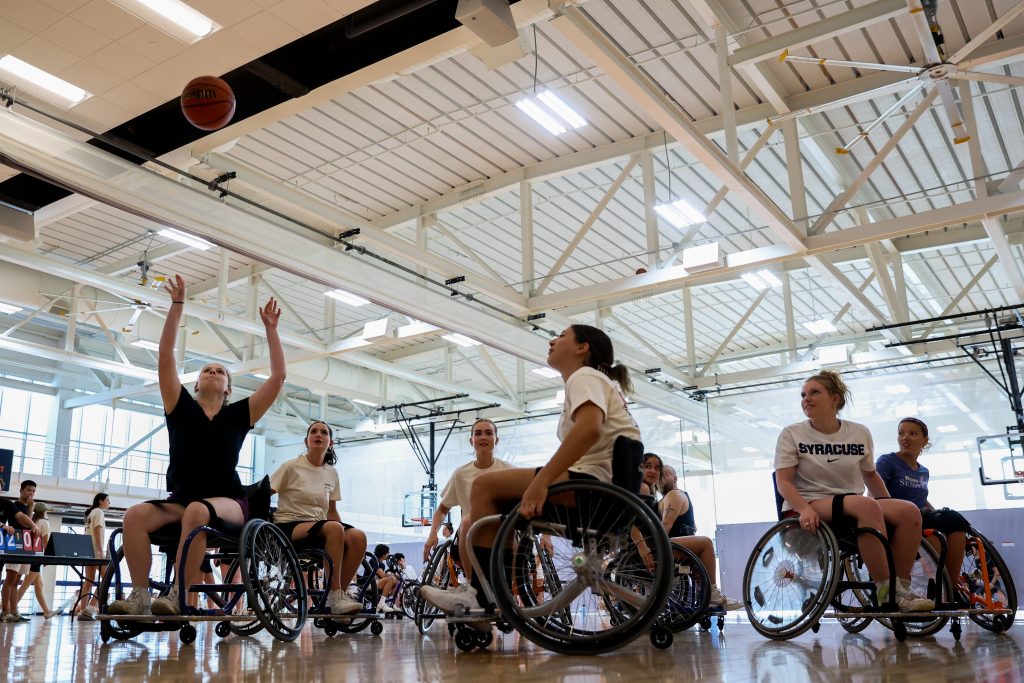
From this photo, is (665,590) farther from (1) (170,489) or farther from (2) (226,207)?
(2) (226,207)

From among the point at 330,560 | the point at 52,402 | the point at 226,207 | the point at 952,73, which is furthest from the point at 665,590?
the point at 52,402

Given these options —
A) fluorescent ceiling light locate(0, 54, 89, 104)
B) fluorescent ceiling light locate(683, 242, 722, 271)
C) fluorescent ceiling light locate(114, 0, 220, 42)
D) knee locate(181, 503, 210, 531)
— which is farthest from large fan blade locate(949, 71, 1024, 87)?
fluorescent ceiling light locate(0, 54, 89, 104)

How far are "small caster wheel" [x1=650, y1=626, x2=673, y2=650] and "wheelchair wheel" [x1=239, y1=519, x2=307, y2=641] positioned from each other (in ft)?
4.43

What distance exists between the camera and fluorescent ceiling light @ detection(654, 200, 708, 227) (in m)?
8.64

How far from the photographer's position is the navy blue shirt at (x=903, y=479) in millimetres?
4723

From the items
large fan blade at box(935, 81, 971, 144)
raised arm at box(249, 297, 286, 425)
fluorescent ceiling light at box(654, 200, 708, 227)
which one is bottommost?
raised arm at box(249, 297, 286, 425)

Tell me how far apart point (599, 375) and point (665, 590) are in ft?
2.32

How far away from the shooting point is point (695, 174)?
996 centimetres

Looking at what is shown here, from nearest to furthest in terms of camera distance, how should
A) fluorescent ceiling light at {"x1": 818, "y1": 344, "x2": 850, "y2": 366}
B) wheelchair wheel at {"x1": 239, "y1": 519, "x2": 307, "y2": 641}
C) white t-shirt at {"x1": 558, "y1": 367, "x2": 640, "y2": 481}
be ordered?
white t-shirt at {"x1": 558, "y1": 367, "x2": 640, "y2": 481}, wheelchair wheel at {"x1": 239, "y1": 519, "x2": 307, "y2": 641}, fluorescent ceiling light at {"x1": 818, "y1": 344, "x2": 850, "y2": 366}

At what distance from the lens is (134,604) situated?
3.07 m

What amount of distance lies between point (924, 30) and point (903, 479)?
3.13m

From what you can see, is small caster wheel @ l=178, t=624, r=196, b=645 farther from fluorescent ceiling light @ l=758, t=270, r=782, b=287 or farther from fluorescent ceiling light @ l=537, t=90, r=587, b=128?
fluorescent ceiling light @ l=758, t=270, r=782, b=287

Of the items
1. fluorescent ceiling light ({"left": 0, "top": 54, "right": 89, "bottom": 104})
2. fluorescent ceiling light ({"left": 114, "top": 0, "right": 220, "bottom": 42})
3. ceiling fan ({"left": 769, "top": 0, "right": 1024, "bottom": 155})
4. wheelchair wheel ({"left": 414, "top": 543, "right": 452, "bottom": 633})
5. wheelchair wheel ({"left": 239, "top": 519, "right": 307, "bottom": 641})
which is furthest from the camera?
fluorescent ceiling light ({"left": 0, "top": 54, "right": 89, "bottom": 104})

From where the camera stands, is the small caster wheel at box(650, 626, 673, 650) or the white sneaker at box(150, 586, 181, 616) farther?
the small caster wheel at box(650, 626, 673, 650)
